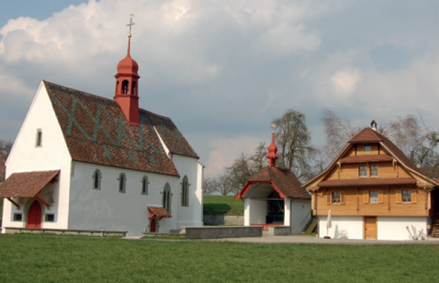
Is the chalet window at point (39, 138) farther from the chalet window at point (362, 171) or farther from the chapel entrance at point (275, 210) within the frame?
the chalet window at point (362, 171)

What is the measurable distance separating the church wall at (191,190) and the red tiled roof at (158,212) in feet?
11.2

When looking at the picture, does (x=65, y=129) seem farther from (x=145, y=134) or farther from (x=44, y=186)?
(x=145, y=134)

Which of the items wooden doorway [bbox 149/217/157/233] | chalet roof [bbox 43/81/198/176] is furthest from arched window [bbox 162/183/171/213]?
wooden doorway [bbox 149/217/157/233]


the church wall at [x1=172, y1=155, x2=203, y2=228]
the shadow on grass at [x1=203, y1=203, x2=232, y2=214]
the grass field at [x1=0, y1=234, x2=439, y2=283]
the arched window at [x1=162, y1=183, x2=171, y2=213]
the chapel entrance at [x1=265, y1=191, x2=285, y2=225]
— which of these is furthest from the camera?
the shadow on grass at [x1=203, y1=203, x2=232, y2=214]

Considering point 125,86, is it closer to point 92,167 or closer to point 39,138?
point 39,138

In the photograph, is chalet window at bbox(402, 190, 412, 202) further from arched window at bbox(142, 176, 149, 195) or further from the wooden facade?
arched window at bbox(142, 176, 149, 195)

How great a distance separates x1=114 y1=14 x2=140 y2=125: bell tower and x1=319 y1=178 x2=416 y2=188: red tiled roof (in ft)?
56.6

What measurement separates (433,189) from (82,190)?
23059 mm

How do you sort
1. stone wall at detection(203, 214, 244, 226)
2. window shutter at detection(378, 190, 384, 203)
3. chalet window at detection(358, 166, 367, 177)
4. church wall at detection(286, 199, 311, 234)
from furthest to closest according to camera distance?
stone wall at detection(203, 214, 244, 226) < church wall at detection(286, 199, 311, 234) < chalet window at detection(358, 166, 367, 177) < window shutter at detection(378, 190, 384, 203)

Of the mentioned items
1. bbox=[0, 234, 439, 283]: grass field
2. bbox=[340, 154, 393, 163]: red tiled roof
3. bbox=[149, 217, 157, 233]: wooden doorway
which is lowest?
bbox=[0, 234, 439, 283]: grass field

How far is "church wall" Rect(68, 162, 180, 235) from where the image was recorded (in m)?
35.5

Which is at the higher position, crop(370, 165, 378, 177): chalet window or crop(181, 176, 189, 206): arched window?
crop(370, 165, 378, 177): chalet window

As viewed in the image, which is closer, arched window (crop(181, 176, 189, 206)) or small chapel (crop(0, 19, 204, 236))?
small chapel (crop(0, 19, 204, 236))

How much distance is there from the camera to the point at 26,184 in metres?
35.6
